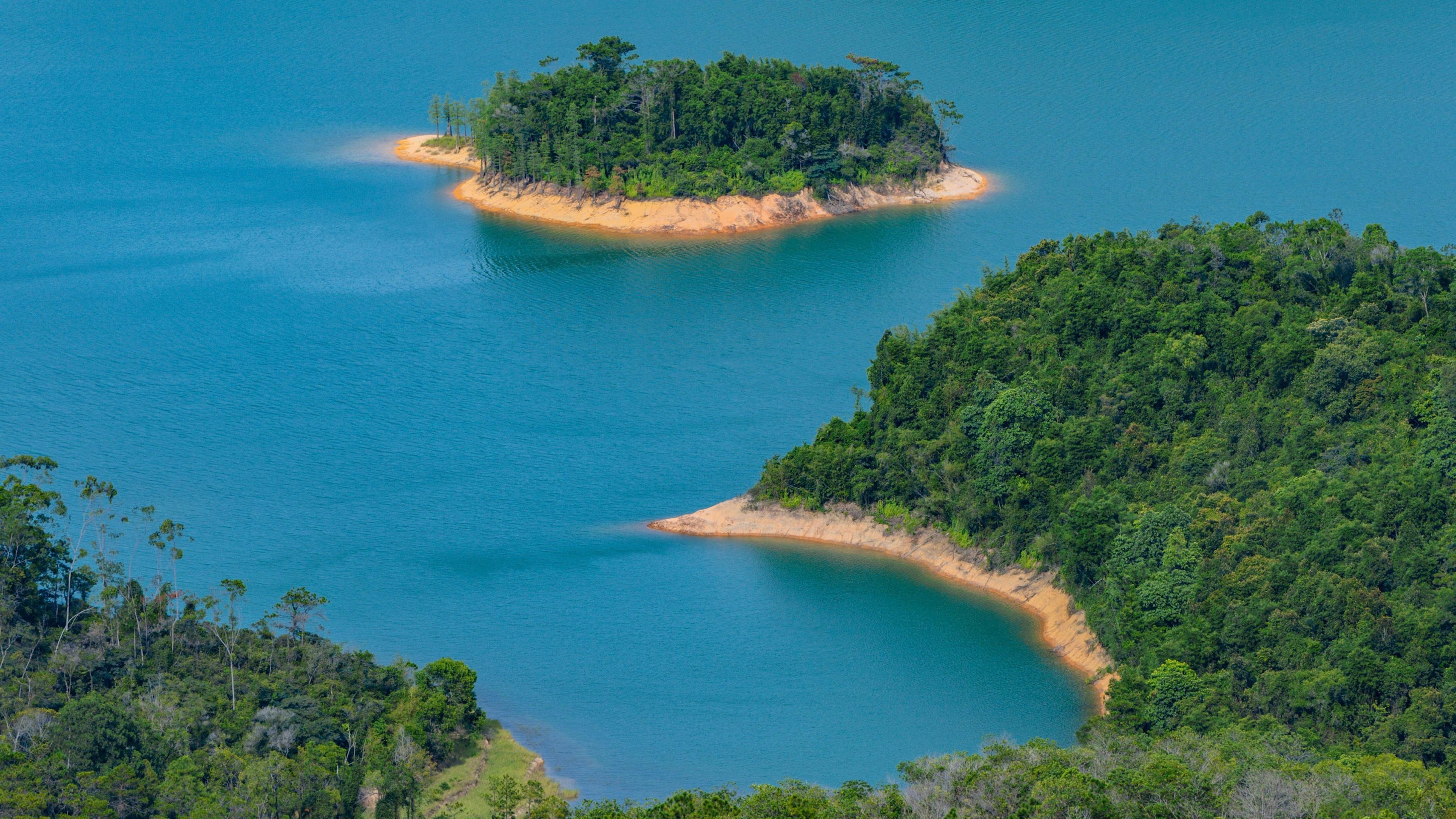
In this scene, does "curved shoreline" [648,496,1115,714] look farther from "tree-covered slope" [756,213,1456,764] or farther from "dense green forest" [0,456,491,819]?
"dense green forest" [0,456,491,819]

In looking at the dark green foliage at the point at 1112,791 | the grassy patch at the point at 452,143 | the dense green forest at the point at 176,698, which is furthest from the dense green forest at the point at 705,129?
the dark green foliage at the point at 1112,791

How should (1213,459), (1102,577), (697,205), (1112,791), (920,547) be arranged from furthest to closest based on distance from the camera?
(697,205) < (920,547) < (1213,459) < (1102,577) < (1112,791)

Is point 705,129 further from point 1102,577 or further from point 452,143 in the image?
point 1102,577

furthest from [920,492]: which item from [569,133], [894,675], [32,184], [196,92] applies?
[196,92]

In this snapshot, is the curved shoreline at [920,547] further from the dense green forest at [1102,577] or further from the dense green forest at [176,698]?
the dense green forest at [176,698]

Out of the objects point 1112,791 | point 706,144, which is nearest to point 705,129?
point 706,144

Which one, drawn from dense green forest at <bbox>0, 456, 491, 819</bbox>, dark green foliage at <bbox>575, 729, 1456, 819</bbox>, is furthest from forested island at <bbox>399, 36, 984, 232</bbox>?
dark green foliage at <bbox>575, 729, 1456, 819</bbox>
